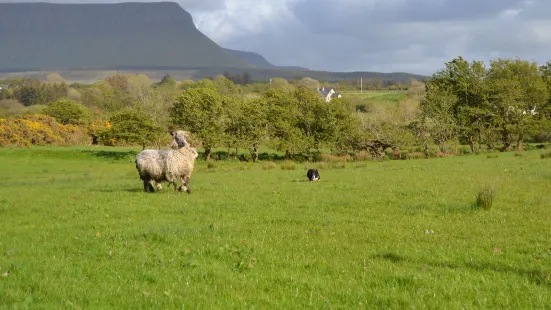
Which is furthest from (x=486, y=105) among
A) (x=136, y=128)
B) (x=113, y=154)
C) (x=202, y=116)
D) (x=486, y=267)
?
(x=486, y=267)

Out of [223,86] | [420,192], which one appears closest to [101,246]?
[420,192]

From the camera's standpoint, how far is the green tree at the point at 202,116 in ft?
200

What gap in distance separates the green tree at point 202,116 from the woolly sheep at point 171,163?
3881cm

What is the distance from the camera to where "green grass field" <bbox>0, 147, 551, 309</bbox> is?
22.6 feet

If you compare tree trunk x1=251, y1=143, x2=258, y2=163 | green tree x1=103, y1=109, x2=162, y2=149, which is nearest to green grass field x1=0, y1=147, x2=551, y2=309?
tree trunk x1=251, y1=143, x2=258, y2=163

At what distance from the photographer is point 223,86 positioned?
137 meters

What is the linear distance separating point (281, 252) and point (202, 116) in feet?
175

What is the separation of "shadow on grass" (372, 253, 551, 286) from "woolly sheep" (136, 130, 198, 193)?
43.1 feet

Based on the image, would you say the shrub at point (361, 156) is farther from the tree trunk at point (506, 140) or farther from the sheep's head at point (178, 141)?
the sheep's head at point (178, 141)

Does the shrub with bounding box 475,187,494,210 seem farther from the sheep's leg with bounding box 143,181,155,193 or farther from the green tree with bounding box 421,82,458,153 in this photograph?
the green tree with bounding box 421,82,458,153

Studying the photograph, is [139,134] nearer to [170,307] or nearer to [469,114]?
[469,114]

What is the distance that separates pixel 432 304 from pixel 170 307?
3600mm

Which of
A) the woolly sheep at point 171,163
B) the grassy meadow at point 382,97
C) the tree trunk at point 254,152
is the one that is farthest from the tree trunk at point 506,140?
the grassy meadow at point 382,97

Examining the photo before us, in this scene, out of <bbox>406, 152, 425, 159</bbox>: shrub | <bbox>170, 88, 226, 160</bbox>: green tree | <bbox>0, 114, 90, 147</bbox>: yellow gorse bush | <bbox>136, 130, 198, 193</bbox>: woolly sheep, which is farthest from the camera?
<bbox>0, 114, 90, 147</bbox>: yellow gorse bush
